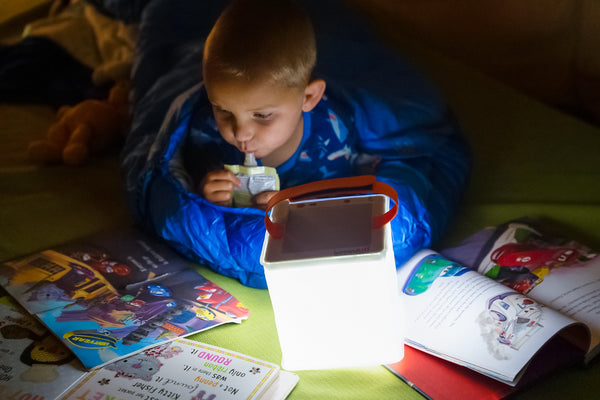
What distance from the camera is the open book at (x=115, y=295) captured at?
74cm

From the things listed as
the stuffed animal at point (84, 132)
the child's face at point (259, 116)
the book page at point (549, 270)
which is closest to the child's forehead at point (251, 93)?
the child's face at point (259, 116)

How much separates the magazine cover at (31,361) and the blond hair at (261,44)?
0.37 metres

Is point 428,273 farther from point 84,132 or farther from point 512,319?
point 84,132

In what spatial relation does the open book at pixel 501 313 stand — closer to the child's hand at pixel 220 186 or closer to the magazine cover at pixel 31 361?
the child's hand at pixel 220 186

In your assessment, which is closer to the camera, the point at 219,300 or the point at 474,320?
the point at 474,320

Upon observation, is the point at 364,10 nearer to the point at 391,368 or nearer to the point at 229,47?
the point at 229,47

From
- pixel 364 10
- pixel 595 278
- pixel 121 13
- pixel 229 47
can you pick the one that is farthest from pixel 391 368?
pixel 121 13

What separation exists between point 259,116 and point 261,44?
0.09 meters

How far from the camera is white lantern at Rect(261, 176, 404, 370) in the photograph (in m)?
0.63

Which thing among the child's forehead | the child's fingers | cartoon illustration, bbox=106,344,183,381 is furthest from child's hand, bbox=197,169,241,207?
cartoon illustration, bbox=106,344,183,381

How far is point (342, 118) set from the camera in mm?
873

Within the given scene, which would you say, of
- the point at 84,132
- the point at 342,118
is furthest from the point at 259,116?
the point at 84,132

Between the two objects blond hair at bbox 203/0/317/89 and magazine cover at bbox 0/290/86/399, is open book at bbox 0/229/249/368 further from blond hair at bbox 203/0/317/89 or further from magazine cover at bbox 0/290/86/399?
blond hair at bbox 203/0/317/89

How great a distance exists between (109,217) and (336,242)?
1.67 ft
